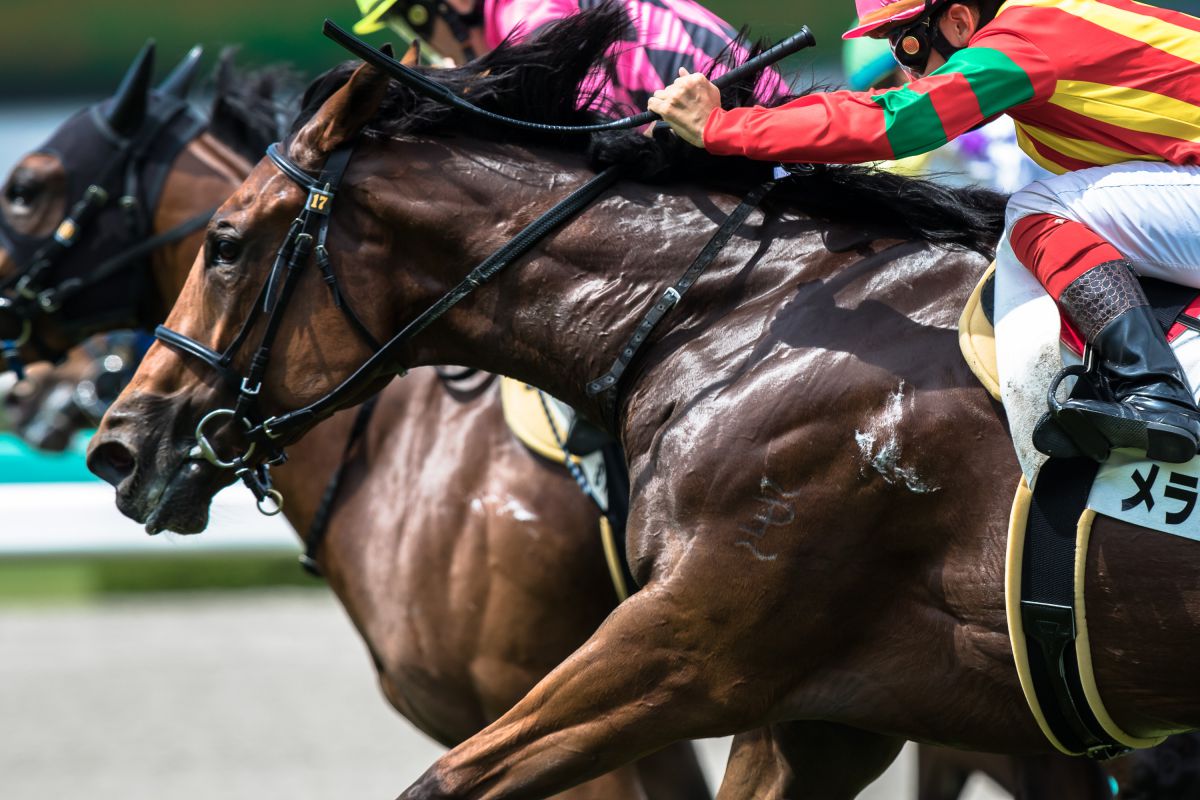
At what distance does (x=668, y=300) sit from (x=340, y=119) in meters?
0.74

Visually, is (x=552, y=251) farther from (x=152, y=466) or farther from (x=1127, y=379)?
(x=1127, y=379)

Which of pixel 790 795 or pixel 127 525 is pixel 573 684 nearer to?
pixel 790 795

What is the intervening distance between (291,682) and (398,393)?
3.49 m

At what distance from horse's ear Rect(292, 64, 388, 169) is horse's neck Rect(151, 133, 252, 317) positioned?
1.57 m

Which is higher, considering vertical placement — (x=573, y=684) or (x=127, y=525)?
(x=573, y=684)

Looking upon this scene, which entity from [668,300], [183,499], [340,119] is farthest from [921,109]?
[183,499]

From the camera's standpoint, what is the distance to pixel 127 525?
7410mm

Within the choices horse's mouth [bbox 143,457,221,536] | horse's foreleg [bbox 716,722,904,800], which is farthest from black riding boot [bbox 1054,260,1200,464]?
horse's mouth [bbox 143,457,221,536]

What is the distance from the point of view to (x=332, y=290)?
9.61ft

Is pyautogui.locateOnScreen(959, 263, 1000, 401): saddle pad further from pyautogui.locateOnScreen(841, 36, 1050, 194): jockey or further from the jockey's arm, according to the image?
pyautogui.locateOnScreen(841, 36, 1050, 194): jockey

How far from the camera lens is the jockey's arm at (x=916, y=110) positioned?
245 cm

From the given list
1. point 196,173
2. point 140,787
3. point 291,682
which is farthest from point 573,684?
point 291,682

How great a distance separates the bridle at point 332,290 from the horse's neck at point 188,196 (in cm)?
150

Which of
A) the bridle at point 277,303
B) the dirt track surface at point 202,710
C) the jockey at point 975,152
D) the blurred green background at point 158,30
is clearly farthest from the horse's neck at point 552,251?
the blurred green background at point 158,30
